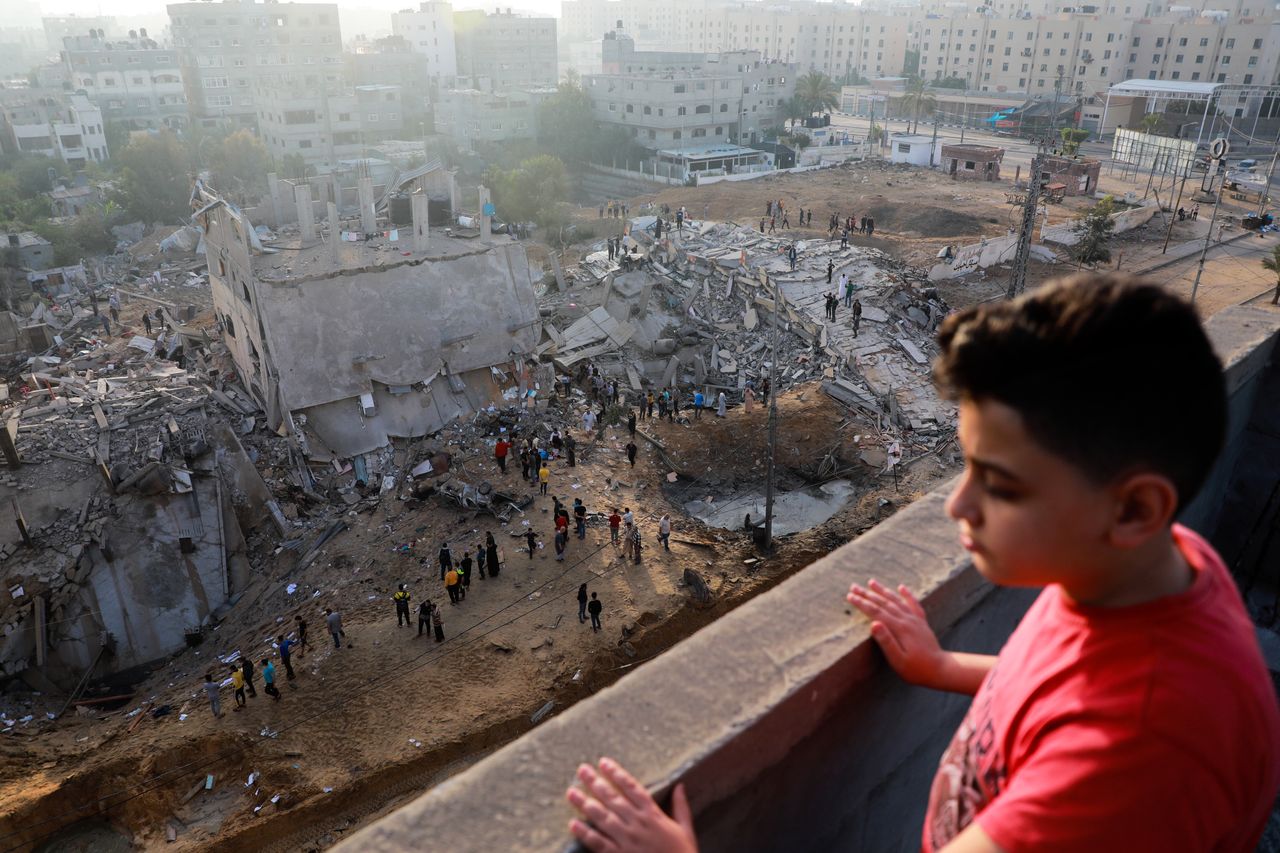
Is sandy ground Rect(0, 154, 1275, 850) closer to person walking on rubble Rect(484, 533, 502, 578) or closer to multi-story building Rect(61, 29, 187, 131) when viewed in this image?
person walking on rubble Rect(484, 533, 502, 578)

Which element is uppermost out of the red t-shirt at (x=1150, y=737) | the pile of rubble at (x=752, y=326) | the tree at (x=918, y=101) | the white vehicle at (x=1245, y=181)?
the red t-shirt at (x=1150, y=737)

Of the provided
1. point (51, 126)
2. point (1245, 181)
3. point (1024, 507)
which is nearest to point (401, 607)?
point (1024, 507)

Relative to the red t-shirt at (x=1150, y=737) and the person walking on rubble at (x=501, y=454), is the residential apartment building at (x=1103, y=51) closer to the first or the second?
the person walking on rubble at (x=501, y=454)

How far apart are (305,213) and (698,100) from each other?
35326 mm

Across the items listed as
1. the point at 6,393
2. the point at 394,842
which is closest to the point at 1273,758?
the point at 394,842

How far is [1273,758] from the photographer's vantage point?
1.25 meters

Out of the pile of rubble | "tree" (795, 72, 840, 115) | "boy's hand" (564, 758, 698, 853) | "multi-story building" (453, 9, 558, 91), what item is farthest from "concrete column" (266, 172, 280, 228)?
"multi-story building" (453, 9, 558, 91)

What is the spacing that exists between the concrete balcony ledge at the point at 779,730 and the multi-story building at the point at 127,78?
6861 cm

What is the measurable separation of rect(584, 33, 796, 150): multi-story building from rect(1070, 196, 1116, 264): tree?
81.0ft

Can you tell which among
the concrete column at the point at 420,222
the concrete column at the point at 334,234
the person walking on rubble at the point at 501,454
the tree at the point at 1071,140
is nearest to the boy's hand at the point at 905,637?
the person walking on rubble at the point at 501,454

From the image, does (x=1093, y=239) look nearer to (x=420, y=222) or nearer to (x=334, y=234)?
(x=420, y=222)

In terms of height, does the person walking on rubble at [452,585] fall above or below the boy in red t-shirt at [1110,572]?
below

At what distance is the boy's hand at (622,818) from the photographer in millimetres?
1541

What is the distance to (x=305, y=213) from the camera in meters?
18.8
